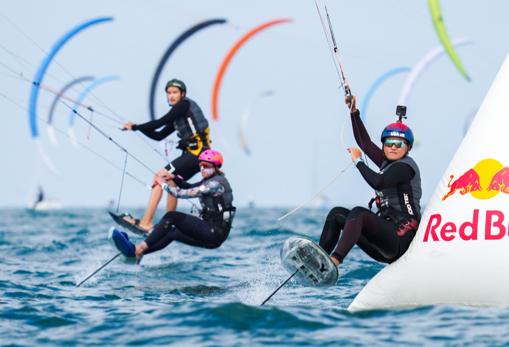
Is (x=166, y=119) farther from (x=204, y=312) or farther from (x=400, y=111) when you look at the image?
(x=204, y=312)

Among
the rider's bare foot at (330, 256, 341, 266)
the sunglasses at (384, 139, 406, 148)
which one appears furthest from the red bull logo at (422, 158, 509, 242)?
the rider's bare foot at (330, 256, 341, 266)

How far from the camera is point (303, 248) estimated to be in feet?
26.4

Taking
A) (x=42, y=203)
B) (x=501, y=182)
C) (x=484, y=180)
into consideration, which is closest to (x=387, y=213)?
(x=484, y=180)

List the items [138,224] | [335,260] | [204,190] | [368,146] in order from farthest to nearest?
1. [138,224]
2. [204,190]
3. [368,146]
4. [335,260]

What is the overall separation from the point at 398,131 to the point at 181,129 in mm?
4089

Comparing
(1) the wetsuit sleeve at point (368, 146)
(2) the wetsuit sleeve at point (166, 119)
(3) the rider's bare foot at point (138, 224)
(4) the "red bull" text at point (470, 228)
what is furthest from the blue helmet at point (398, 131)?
(3) the rider's bare foot at point (138, 224)

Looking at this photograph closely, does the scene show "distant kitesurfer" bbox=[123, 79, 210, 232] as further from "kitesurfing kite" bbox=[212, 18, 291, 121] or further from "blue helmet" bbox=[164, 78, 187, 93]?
"kitesurfing kite" bbox=[212, 18, 291, 121]

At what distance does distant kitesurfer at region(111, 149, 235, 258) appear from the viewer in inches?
424

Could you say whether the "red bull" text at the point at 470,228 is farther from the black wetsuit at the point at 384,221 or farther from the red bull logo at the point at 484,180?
the black wetsuit at the point at 384,221

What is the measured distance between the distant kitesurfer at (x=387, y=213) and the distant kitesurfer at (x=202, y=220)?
264 cm

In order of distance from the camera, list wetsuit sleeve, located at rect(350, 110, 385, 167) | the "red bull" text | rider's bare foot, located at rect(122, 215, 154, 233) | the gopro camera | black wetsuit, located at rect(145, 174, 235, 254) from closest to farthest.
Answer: the "red bull" text < the gopro camera < wetsuit sleeve, located at rect(350, 110, 385, 167) < black wetsuit, located at rect(145, 174, 235, 254) < rider's bare foot, located at rect(122, 215, 154, 233)

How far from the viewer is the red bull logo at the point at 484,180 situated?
25.6ft

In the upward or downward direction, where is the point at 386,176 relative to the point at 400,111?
downward

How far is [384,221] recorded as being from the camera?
26.9 ft
